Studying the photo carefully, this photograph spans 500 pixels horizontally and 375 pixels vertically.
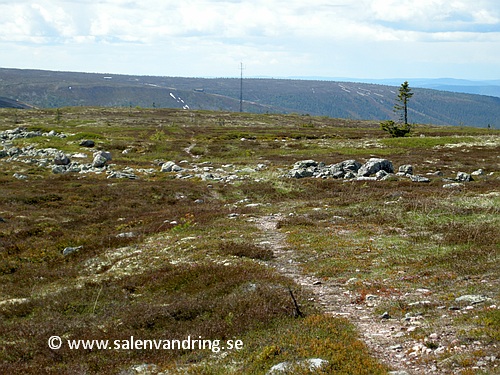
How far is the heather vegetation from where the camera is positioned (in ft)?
34.8

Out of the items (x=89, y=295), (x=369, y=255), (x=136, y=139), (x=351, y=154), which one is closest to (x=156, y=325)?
(x=89, y=295)

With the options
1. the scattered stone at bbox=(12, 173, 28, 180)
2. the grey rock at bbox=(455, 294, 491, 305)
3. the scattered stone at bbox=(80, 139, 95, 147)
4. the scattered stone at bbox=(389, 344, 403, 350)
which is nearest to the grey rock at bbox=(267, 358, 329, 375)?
the scattered stone at bbox=(389, 344, 403, 350)

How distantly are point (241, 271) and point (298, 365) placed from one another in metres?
7.60

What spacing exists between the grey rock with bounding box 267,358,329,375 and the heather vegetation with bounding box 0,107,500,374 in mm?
126

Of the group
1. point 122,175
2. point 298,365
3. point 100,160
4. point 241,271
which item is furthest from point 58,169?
point 298,365

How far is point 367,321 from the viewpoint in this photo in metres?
11.8

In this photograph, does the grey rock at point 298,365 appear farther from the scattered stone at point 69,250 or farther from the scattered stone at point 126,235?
the scattered stone at point 126,235

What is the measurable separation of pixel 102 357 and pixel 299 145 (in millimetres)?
68841

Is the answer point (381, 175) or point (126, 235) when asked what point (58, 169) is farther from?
point (381, 175)

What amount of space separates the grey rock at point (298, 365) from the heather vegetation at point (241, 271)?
126 mm

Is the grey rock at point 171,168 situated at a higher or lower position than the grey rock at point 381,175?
lower

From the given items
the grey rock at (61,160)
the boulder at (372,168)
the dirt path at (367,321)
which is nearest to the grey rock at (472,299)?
the dirt path at (367,321)

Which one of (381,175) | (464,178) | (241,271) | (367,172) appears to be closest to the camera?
(241,271)

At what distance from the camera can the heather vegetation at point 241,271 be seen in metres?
10.6
